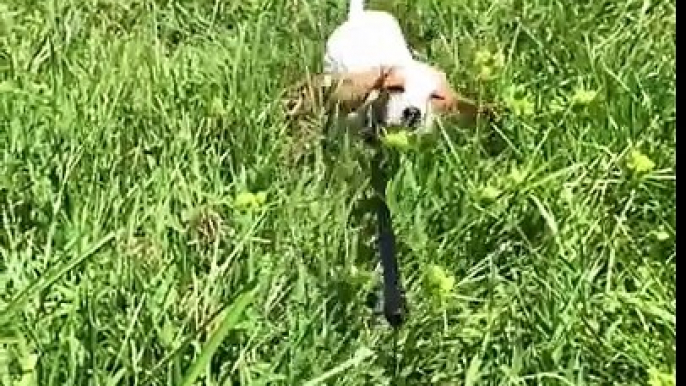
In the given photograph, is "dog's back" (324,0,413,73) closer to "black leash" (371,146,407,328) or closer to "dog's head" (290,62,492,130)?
"dog's head" (290,62,492,130)

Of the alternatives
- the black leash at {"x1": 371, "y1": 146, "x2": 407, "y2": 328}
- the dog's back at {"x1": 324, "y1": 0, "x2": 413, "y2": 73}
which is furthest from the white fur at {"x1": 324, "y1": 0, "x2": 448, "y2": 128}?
the black leash at {"x1": 371, "y1": 146, "x2": 407, "y2": 328}

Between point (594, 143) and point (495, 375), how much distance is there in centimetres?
44

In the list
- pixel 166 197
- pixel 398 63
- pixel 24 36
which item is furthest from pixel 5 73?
pixel 398 63

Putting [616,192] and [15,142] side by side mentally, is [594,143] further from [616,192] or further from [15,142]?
[15,142]

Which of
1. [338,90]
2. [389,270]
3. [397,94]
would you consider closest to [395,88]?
[397,94]

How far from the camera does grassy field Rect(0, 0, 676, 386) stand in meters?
1.55

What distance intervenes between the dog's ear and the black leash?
0.40 feet

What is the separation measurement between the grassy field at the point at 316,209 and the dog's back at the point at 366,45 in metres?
0.11

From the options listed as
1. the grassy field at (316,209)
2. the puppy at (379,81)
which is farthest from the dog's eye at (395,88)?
the grassy field at (316,209)

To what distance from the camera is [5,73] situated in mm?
2139

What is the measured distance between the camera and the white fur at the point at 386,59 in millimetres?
1792

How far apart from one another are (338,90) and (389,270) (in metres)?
0.29

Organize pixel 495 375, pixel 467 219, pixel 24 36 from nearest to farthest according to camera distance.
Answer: pixel 495 375, pixel 467 219, pixel 24 36

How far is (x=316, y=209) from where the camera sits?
180 centimetres
